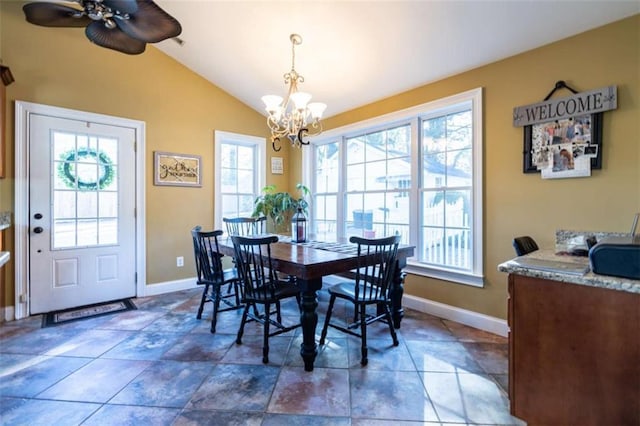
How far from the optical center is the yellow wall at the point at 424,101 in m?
2.04

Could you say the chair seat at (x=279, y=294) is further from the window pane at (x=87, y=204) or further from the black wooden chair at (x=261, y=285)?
the window pane at (x=87, y=204)

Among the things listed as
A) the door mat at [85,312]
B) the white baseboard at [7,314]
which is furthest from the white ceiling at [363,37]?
the white baseboard at [7,314]

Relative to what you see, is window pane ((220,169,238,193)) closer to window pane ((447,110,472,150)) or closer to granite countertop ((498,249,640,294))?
window pane ((447,110,472,150))

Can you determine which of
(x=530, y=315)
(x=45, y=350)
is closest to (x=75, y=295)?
(x=45, y=350)

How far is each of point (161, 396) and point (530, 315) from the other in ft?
6.80

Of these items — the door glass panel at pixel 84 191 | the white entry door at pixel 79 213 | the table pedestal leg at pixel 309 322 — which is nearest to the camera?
the table pedestal leg at pixel 309 322

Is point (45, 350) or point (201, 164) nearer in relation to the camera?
point (45, 350)

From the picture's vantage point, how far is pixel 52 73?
10.1 feet

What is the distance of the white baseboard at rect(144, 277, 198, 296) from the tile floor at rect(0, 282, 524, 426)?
84 centimetres

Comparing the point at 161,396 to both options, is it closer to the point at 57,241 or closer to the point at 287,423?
the point at 287,423

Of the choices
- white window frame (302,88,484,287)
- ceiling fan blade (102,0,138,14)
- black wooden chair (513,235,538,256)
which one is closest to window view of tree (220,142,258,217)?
white window frame (302,88,484,287)

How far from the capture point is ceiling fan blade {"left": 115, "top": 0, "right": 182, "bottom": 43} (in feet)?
6.43

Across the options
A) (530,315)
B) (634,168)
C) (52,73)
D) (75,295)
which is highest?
(52,73)

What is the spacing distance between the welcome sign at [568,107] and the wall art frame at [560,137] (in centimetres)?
4
